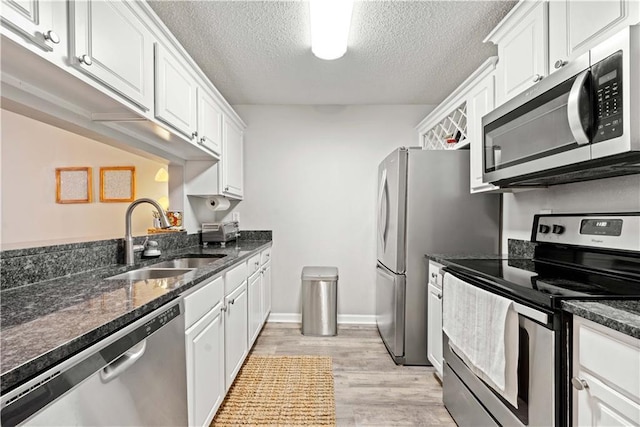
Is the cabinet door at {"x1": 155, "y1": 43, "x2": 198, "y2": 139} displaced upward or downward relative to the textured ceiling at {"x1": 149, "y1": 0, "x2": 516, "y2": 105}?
downward

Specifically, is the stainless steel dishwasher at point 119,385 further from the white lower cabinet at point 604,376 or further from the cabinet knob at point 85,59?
the white lower cabinet at point 604,376

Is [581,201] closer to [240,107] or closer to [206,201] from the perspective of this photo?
[206,201]

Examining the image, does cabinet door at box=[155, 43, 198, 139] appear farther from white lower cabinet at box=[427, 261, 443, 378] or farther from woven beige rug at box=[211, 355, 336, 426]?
white lower cabinet at box=[427, 261, 443, 378]

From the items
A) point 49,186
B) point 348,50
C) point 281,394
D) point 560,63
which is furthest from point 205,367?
point 348,50

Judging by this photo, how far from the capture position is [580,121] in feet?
3.95

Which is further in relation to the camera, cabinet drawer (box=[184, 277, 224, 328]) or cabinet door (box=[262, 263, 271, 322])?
cabinet door (box=[262, 263, 271, 322])

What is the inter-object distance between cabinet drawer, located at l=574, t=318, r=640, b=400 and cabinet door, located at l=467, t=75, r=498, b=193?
1301mm

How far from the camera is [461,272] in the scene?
1.71 metres

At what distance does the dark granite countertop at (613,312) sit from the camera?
82 cm

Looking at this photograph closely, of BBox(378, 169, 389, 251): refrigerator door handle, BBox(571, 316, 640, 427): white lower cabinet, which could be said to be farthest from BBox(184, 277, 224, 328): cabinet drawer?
BBox(378, 169, 389, 251): refrigerator door handle

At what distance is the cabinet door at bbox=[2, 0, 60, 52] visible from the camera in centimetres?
92

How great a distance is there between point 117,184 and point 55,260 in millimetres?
1397

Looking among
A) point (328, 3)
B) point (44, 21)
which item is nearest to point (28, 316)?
point (44, 21)

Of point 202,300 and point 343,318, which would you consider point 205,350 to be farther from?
point 343,318
